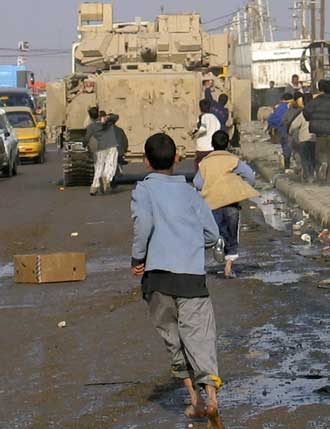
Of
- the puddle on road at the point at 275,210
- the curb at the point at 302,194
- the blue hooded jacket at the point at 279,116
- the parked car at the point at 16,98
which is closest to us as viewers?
the curb at the point at 302,194

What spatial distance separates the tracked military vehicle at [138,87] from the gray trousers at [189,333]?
17815 mm

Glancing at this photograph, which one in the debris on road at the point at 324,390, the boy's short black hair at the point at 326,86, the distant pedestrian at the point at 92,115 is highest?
the boy's short black hair at the point at 326,86

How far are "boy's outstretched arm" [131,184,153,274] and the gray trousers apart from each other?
242mm

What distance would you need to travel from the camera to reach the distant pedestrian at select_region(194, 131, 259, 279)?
1247 cm

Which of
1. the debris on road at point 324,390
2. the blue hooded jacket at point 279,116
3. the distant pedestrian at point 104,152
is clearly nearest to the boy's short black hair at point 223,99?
the distant pedestrian at point 104,152

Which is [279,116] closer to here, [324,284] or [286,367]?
[324,284]

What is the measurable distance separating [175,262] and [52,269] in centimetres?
594

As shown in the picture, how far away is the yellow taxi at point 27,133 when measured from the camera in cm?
3778

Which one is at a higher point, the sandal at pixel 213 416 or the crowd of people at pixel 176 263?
the crowd of people at pixel 176 263

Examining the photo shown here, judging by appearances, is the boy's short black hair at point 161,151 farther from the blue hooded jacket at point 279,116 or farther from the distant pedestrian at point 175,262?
the blue hooded jacket at point 279,116

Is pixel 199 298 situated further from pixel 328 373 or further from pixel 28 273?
pixel 28 273

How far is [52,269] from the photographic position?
42.2 ft

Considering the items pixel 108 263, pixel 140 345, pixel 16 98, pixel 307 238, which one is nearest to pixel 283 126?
pixel 307 238

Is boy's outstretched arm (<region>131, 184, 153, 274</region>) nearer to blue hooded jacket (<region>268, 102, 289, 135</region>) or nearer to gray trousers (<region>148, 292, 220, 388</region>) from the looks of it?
gray trousers (<region>148, 292, 220, 388</region>)
